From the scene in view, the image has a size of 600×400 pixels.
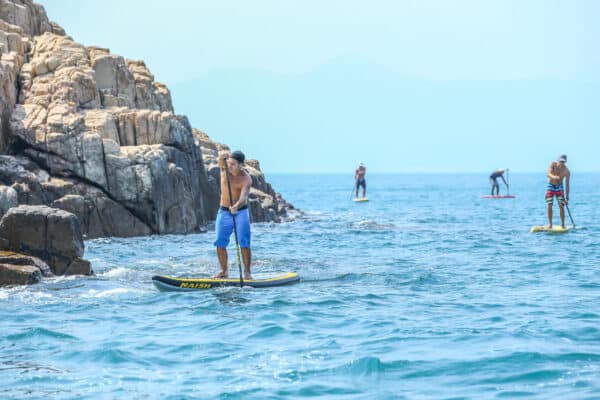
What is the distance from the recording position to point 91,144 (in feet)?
86.5

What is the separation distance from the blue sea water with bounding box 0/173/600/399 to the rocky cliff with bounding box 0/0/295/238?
610cm

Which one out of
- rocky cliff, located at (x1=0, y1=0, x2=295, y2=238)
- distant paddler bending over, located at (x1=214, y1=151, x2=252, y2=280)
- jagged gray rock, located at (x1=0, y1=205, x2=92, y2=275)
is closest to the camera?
distant paddler bending over, located at (x1=214, y1=151, x2=252, y2=280)

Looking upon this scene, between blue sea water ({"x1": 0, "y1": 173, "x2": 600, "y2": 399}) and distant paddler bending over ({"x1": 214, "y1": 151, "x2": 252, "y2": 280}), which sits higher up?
distant paddler bending over ({"x1": 214, "y1": 151, "x2": 252, "y2": 280})

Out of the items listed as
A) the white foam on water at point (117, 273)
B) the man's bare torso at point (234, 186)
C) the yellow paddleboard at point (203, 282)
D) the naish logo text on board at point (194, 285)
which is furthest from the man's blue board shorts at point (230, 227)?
the white foam on water at point (117, 273)


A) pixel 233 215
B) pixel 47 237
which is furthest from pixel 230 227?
pixel 47 237

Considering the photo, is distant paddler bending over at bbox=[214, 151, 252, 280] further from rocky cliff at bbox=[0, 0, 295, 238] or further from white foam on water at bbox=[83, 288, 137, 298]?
rocky cliff at bbox=[0, 0, 295, 238]

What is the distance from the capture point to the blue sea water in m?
8.70

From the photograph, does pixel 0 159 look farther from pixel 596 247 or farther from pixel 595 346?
pixel 595 346

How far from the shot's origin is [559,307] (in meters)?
12.8

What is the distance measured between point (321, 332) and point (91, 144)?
55.6 ft

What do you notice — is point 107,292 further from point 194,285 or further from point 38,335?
point 38,335

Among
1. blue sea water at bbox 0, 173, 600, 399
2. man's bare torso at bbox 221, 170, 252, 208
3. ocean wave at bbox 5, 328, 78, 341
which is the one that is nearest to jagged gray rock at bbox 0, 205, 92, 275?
blue sea water at bbox 0, 173, 600, 399

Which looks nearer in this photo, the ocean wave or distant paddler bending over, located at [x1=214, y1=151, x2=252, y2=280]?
the ocean wave

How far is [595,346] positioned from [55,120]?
2023 centimetres
